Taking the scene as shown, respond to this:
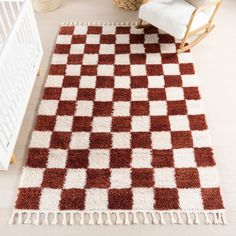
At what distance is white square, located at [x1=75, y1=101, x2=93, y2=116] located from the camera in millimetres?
2229

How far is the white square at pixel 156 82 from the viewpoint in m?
2.39

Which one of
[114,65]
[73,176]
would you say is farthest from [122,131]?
[114,65]

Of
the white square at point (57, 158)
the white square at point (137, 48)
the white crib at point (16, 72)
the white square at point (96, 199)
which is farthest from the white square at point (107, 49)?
the white square at point (96, 199)

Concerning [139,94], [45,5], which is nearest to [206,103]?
[139,94]

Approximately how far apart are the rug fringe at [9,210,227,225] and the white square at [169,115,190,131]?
0.59m

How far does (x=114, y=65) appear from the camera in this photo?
2557 mm

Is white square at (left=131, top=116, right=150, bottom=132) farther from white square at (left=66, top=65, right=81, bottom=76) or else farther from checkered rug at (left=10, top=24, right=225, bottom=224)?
white square at (left=66, top=65, right=81, bottom=76)

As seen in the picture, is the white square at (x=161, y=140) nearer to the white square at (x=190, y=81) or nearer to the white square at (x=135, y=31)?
the white square at (x=190, y=81)

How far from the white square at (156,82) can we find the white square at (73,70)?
0.57 metres

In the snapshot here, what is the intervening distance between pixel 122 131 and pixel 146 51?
874 mm

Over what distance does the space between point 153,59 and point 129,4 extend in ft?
2.52

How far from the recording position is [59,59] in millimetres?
2629

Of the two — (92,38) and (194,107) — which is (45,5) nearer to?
(92,38)

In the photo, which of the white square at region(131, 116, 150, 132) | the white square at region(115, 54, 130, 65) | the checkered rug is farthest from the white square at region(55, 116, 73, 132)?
the white square at region(115, 54, 130, 65)
